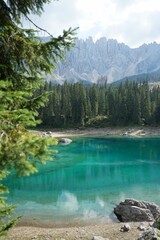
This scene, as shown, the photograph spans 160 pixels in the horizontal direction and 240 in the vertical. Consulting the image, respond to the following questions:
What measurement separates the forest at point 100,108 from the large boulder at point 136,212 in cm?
8410

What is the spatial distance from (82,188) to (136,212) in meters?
11.3

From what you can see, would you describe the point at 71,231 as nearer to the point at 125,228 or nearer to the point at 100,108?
the point at 125,228

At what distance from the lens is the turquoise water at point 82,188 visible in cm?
2353

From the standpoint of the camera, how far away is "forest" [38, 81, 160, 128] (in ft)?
351

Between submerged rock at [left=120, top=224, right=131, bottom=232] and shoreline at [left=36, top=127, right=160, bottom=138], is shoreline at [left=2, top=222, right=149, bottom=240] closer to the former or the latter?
submerged rock at [left=120, top=224, right=131, bottom=232]

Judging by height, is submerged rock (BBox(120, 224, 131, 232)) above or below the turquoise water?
above

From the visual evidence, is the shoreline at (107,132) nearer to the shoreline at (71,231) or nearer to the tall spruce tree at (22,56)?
the shoreline at (71,231)

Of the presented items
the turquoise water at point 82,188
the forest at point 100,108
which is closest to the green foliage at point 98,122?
the forest at point 100,108

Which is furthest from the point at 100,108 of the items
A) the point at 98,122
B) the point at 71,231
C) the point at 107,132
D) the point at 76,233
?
the point at 76,233

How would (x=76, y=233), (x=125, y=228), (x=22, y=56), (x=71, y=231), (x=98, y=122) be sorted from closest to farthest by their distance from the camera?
(x=22, y=56)
(x=76, y=233)
(x=125, y=228)
(x=71, y=231)
(x=98, y=122)

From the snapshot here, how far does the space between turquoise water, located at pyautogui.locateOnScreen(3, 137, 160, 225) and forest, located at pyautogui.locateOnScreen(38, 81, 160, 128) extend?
56.1 meters

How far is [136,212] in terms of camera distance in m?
21.6

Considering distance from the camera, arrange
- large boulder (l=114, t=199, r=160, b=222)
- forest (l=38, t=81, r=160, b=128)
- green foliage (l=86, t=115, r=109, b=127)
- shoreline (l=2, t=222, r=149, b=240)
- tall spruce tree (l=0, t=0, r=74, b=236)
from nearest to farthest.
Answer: tall spruce tree (l=0, t=0, r=74, b=236) → shoreline (l=2, t=222, r=149, b=240) → large boulder (l=114, t=199, r=160, b=222) → forest (l=38, t=81, r=160, b=128) → green foliage (l=86, t=115, r=109, b=127)

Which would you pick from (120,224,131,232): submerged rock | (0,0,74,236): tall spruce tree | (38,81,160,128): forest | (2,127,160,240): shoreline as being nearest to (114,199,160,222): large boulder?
Answer: (2,127,160,240): shoreline
